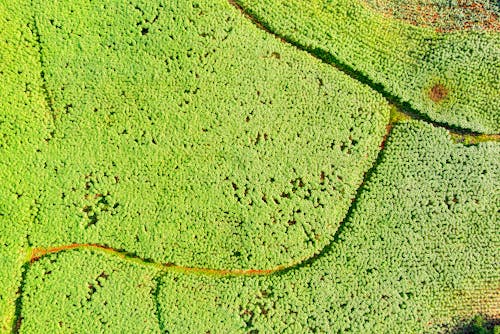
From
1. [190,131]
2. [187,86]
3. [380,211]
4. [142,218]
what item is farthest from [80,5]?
[380,211]

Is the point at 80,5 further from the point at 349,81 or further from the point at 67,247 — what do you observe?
the point at 349,81

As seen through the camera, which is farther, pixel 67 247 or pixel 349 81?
pixel 349 81

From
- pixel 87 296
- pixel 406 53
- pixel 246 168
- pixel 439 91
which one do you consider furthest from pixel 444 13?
pixel 87 296

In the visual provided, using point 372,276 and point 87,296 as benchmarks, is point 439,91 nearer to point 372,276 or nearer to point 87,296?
point 372,276

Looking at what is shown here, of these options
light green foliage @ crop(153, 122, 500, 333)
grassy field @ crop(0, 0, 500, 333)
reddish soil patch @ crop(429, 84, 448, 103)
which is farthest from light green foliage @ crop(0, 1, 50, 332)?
reddish soil patch @ crop(429, 84, 448, 103)

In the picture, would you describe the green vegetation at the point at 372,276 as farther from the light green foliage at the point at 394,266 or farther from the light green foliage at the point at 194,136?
the light green foliage at the point at 194,136

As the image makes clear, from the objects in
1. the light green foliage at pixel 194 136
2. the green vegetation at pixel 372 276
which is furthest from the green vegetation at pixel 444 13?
the green vegetation at pixel 372 276
